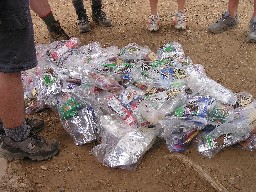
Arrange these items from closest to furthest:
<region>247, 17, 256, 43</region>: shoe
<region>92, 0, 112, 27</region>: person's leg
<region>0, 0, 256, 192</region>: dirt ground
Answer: <region>0, 0, 256, 192</region>: dirt ground
<region>247, 17, 256, 43</region>: shoe
<region>92, 0, 112, 27</region>: person's leg

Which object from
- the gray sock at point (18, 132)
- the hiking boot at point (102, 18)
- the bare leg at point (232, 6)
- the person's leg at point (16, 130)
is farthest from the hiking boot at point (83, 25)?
the gray sock at point (18, 132)

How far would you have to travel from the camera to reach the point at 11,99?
232 centimetres

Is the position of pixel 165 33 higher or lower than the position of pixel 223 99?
lower

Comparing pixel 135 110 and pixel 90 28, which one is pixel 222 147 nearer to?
pixel 135 110

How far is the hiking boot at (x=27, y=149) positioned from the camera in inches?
98.9

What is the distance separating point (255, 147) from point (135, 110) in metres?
0.88

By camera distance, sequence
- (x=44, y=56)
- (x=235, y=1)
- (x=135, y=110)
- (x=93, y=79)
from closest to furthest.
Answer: (x=135, y=110)
(x=93, y=79)
(x=44, y=56)
(x=235, y=1)

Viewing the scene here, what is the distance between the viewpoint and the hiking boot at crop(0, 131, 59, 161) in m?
2.51

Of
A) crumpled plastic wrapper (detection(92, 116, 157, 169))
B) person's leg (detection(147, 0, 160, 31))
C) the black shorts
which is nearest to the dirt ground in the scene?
crumpled plastic wrapper (detection(92, 116, 157, 169))

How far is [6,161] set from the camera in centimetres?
261

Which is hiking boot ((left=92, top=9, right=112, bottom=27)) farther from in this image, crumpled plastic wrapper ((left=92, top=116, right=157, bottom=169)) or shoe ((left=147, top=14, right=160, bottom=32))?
crumpled plastic wrapper ((left=92, top=116, right=157, bottom=169))

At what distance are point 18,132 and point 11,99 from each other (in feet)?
0.89

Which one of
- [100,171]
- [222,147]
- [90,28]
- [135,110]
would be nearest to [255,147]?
[222,147]

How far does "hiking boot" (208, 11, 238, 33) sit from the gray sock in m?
2.52
